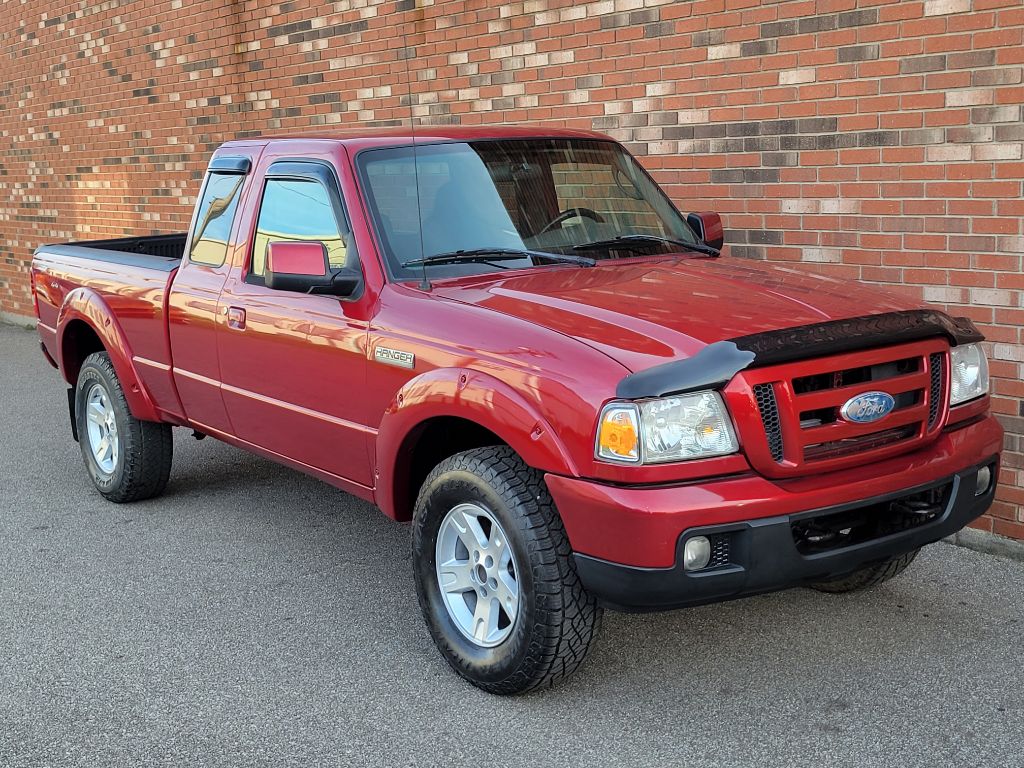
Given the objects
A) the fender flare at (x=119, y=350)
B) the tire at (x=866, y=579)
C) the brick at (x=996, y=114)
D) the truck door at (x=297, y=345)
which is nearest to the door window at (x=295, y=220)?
the truck door at (x=297, y=345)

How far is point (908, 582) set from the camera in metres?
4.84

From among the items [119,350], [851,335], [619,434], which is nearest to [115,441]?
[119,350]

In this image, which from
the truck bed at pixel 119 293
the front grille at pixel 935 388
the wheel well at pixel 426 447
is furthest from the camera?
the truck bed at pixel 119 293

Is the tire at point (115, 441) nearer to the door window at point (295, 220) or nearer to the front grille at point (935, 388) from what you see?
the door window at point (295, 220)

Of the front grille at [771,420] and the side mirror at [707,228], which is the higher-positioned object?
the side mirror at [707,228]

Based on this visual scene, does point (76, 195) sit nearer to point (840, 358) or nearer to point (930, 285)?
point (930, 285)

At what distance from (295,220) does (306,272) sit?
2.20ft

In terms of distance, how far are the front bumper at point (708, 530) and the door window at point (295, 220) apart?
1634mm

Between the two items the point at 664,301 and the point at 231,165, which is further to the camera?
the point at 231,165

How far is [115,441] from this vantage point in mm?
6340

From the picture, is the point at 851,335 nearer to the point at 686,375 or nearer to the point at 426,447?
the point at 686,375

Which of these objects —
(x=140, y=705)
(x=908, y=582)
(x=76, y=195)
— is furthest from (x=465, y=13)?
(x=76, y=195)

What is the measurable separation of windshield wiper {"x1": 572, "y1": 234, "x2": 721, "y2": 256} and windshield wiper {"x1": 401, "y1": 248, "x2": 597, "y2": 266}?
0.42ft

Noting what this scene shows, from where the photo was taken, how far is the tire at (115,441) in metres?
6.12
